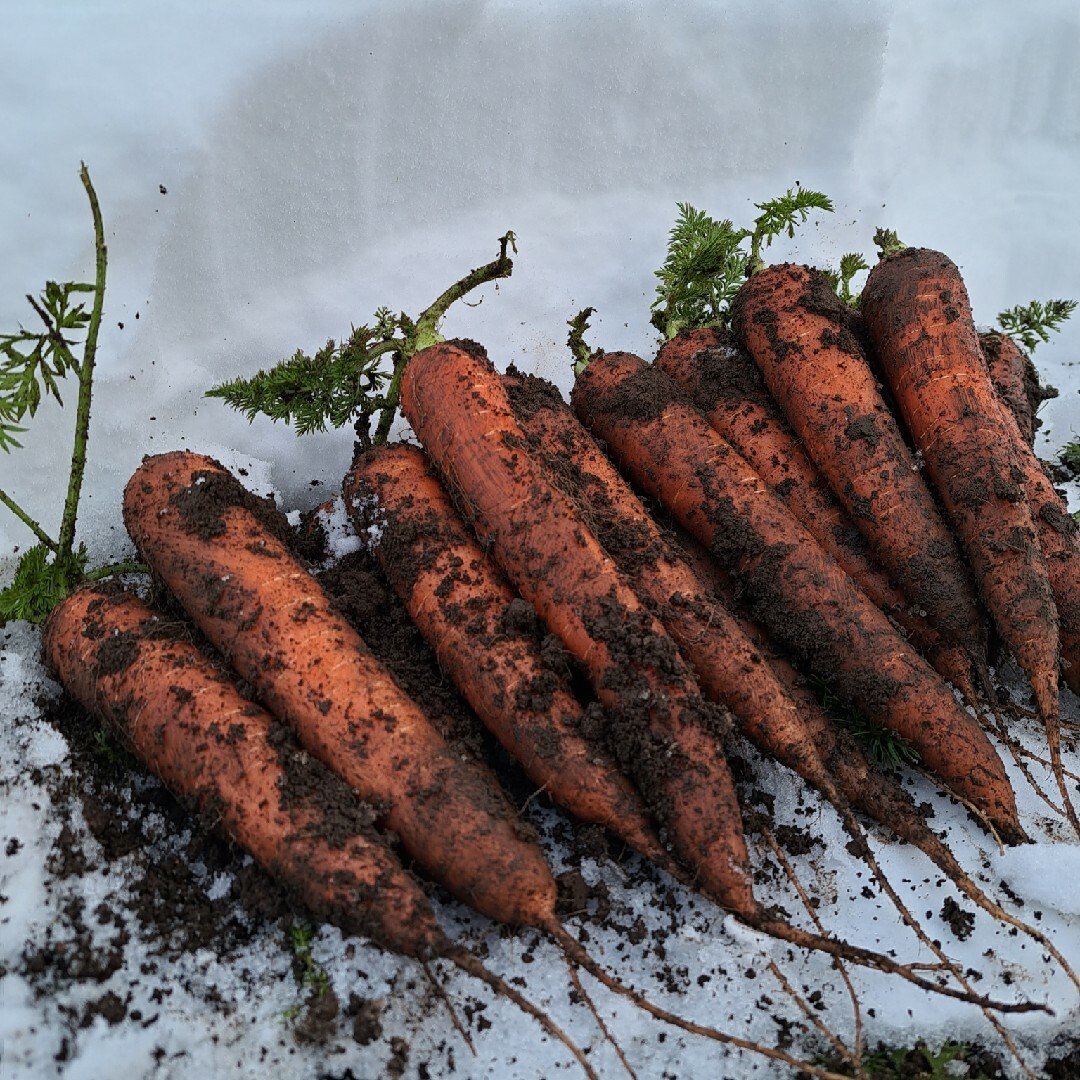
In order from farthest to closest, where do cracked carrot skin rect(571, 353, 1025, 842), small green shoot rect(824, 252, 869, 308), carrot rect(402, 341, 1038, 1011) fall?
small green shoot rect(824, 252, 869, 308)
cracked carrot skin rect(571, 353, 1025, 842)
carrot rect(402, 341, 1038, 1011)

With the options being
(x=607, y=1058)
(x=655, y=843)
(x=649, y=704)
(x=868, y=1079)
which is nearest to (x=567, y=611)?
(x=649, y=704)

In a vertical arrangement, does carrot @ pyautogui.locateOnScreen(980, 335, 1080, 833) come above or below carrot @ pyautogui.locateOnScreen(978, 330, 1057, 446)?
below

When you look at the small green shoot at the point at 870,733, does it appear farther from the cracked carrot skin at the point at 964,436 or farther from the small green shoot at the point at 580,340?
the small green shoot at the point at 580,340

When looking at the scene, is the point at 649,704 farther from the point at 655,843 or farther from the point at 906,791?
the point at 906,791

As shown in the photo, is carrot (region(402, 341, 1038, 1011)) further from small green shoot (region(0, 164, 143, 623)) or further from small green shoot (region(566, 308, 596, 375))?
small green shoot (region(0, 164, 143, 623))

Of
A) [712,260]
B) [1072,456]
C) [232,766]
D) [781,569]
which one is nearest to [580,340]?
[712,260]

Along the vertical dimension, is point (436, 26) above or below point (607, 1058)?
above

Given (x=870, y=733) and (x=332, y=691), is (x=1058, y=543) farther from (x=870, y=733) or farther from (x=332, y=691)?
(x=332, y=691)

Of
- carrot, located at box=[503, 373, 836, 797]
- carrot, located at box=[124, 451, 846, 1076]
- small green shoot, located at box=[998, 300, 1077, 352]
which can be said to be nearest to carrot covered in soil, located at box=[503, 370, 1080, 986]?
carrot, located at box=[503, 373, 836, 797]
